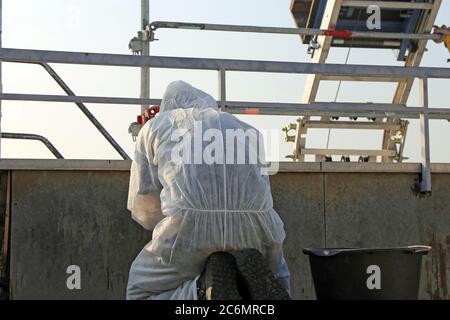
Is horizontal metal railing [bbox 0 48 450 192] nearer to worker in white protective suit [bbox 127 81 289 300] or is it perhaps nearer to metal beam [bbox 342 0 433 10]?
worker in white protective suit [bbox 127 81 289 300]

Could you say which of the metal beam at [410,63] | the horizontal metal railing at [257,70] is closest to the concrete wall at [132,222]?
the horizontal metal railing at [257,70]

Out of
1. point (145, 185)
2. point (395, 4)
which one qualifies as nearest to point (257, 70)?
point (145, 185)

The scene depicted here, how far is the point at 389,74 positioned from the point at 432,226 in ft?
3.84

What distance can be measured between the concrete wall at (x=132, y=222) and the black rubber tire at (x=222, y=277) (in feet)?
5.73

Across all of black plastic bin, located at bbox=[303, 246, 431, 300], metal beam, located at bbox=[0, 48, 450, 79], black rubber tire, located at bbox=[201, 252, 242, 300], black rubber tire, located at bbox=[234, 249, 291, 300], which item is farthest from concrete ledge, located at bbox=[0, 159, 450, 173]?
black rubber tire, located at bbox=[234, 249, 291, 300]

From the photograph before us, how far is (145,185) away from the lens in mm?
3650

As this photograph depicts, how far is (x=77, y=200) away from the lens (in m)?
4.95

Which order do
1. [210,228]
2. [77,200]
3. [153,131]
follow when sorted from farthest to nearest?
[77,200]
[153,131]
[210,228]

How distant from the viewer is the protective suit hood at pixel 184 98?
3926mm

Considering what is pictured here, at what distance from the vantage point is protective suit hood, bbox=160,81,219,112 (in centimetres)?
393

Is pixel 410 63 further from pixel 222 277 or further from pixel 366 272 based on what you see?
pixel 222 277

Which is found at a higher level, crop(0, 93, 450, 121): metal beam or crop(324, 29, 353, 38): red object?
crop(324, 29, 353, 38): red object
